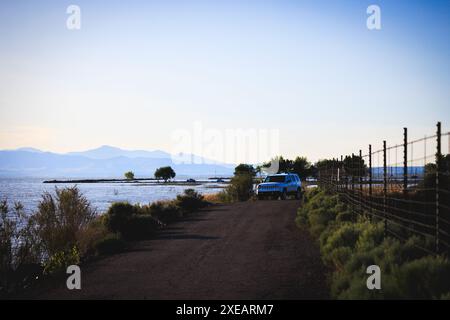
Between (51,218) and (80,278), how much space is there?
499cm

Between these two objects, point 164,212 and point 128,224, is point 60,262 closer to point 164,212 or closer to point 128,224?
point 128,224

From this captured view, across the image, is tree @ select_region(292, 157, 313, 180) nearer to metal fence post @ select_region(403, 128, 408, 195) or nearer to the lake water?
the lake water

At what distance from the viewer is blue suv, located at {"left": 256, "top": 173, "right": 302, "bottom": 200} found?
3975cm

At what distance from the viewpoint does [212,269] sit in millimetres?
12617

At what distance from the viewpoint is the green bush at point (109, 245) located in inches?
648

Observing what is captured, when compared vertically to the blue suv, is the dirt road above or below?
below

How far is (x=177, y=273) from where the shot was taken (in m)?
12.2

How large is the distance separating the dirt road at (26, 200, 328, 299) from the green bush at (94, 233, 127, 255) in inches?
22.6

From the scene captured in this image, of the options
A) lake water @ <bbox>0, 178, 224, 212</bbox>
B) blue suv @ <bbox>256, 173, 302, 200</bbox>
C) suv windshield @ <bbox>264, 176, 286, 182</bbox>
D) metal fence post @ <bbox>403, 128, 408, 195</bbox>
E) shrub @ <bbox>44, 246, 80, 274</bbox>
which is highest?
metal fence post @ <bbox>403, 128, 408, 195</bbox>

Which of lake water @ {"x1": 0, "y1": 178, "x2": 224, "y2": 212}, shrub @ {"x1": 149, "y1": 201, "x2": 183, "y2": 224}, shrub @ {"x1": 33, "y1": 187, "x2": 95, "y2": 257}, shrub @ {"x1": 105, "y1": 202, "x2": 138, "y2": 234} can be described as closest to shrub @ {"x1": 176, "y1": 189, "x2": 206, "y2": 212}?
shrub @ {"x1": 149, "y1": 201, "x2": 183, "y2": 224}

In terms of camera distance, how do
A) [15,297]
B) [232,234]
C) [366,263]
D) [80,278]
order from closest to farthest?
[366,263], [15,297], [80,278], [232,234]

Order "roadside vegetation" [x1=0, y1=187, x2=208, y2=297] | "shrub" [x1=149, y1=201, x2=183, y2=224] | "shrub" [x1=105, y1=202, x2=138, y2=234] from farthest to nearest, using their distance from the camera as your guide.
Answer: "shrub" [x1=149, y1=201, x2=183, y2=224] → "shrub" [x1=105, y1=202, x2=138, y2=234] → "roadside vegetation" [x1=0, y1=187, x2=208, y2=297]
